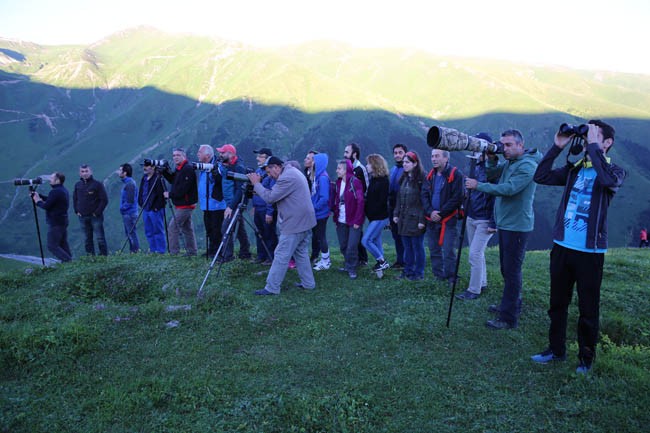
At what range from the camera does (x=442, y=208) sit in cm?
776

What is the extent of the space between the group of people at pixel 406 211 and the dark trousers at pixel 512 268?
0.01 metres

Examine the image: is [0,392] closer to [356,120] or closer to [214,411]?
[214,411]

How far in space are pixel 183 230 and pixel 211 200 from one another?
48.6 inches

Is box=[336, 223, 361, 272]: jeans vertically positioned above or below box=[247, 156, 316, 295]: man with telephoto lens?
below

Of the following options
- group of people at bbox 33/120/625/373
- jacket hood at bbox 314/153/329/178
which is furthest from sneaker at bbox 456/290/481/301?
jacket hood at bbox 314/153/329/178

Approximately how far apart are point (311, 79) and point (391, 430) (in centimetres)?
13957

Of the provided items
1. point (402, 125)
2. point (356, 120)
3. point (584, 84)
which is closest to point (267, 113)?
point (356, 120)

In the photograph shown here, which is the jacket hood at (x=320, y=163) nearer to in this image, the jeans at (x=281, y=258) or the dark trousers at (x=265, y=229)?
the dark trousers at (x=265, y=229)

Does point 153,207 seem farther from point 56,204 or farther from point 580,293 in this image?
point 580,293

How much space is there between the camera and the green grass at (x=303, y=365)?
3.98 metres

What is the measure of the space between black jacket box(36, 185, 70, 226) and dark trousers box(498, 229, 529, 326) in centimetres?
1052

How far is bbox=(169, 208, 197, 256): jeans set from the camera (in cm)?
1039

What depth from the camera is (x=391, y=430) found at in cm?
384

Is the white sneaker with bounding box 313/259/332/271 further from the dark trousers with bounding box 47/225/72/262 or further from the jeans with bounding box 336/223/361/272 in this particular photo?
the dark trousers with bounding box 47/225/72/262
